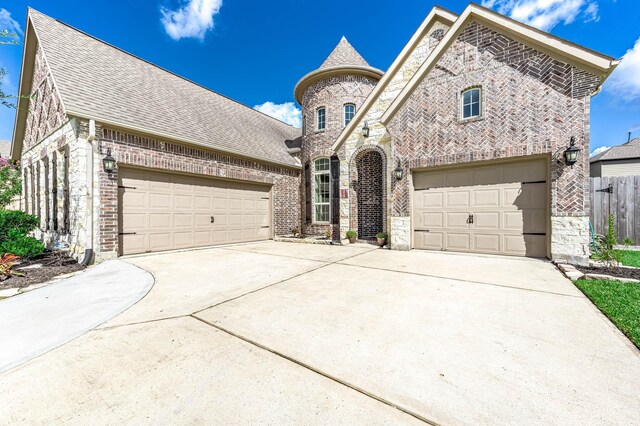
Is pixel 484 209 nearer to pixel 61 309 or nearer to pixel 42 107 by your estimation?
pixel 61 309

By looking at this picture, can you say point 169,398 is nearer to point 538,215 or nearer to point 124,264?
point 124,264

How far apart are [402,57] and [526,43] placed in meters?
3.61

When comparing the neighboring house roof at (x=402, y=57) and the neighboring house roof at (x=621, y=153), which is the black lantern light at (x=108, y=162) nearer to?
the neighboring house roof at (x=402, y=57)

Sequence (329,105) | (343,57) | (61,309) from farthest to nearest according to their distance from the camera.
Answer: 1. (343,57)
2. (329,105)
3. (61,309)

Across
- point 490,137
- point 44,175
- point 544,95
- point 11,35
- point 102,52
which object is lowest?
point 44,175

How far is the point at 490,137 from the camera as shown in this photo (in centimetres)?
689

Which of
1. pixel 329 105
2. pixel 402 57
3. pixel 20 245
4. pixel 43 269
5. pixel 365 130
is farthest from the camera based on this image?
pixel 329 105

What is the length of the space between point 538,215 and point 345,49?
1157cm

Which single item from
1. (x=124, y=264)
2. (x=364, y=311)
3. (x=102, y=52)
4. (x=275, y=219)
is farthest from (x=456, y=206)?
(x=102, y=52)

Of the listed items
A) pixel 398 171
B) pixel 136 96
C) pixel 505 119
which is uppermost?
pixel 136 96

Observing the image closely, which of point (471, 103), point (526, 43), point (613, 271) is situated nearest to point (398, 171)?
point (471, 103)

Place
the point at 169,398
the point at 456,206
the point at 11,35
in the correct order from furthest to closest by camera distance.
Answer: the point at 456,206
the point at 11,35
the point at 169,398

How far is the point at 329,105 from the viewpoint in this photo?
12.0m

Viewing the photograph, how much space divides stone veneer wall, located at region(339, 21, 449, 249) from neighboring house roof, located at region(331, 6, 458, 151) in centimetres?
8
